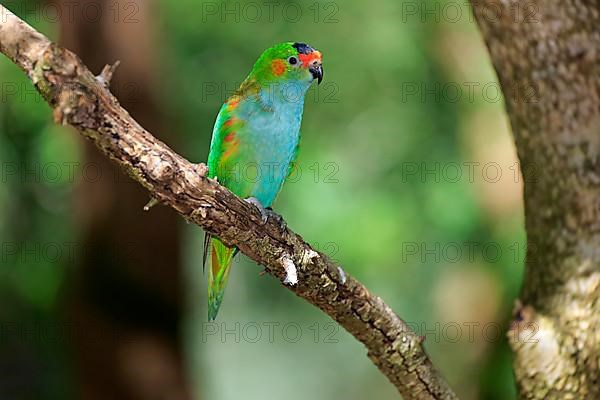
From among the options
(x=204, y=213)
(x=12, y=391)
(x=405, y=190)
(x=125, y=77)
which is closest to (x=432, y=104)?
(x=405, y=190)

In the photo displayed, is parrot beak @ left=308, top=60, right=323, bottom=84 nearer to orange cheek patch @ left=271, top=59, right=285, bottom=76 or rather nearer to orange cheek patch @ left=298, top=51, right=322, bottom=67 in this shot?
orange cheek patch @ left=298, top=51, right=322, bottom=67

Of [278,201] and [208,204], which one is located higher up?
[278,201]

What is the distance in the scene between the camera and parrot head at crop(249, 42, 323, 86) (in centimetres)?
344

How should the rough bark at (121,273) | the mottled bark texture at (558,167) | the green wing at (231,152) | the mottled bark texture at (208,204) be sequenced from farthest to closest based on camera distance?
the rough bark at (121,273) < the green wing at (231,152) < the mottled bark texture at (558,167) < the mottled bark texture at (208,204)

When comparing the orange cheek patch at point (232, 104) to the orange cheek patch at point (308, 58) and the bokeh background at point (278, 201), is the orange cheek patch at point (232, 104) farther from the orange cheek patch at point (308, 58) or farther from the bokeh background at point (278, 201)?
the bokeh background at point (278, 201)

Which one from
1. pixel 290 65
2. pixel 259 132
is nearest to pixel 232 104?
pixel 259 132

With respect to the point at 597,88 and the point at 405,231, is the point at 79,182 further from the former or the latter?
the point at 597,88

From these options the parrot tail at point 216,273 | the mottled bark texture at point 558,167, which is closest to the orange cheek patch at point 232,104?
the parrot tail at point 216,273

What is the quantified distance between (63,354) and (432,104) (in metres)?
3.84

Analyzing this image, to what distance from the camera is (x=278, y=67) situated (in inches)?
135

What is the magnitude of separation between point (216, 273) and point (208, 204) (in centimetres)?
109

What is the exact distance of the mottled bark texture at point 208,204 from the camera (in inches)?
77.5

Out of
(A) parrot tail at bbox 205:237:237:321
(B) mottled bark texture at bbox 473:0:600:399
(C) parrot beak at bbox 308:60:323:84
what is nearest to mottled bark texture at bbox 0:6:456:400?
(B) mottled bark texture at bbox 473:0:600:399

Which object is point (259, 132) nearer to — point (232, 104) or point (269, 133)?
point (269, 133)
